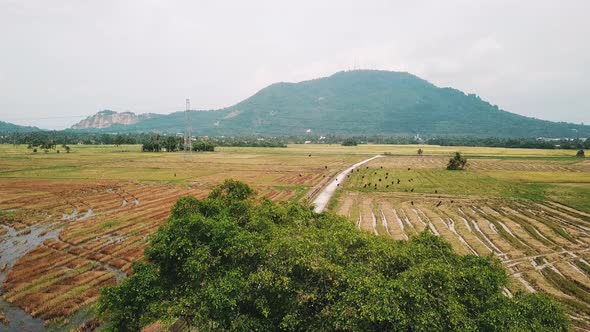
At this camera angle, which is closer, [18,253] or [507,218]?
[18,253]

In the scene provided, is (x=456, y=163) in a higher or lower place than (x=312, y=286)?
lower

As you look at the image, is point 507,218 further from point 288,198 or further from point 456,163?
point 456,163

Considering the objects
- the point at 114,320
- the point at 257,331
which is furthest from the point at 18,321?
the point at 257,331

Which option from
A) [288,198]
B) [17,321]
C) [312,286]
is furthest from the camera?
[288,198]

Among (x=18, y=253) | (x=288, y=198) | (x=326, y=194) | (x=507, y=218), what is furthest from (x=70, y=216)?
(x=507, y=218)

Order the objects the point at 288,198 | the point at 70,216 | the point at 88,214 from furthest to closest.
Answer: the point at 288,198 → the point at 88,214 → the point at 70,216

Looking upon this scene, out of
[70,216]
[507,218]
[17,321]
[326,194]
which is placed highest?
[326,194]
